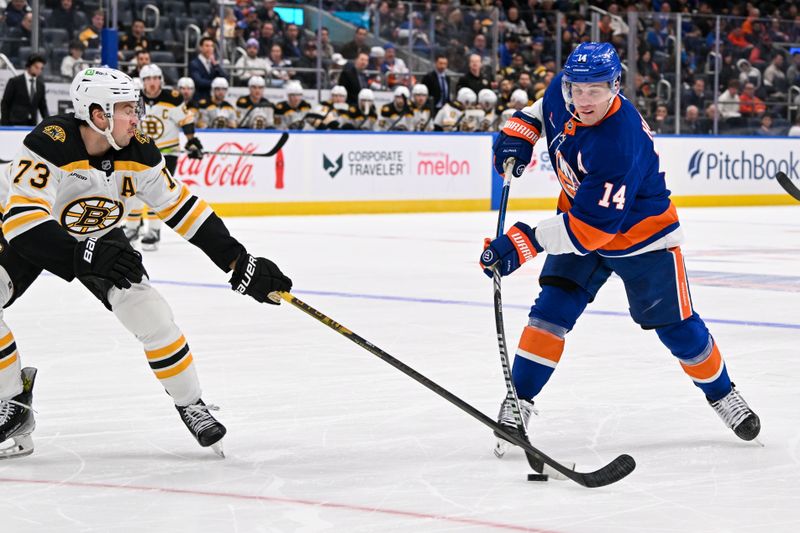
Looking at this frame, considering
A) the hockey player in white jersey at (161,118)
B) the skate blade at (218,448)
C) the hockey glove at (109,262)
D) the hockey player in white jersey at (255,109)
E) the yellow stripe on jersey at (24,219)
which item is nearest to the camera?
the hockey glove at (109,262)

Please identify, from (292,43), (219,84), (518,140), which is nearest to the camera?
(518,140)

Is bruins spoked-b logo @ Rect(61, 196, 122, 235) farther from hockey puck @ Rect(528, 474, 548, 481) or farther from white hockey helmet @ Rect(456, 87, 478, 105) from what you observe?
white hockey helmet @ Rect(456, 87, 478, 105)

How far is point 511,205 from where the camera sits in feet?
49.0

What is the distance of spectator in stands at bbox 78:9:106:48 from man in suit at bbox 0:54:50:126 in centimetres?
119

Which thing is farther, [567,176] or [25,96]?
[25,96]

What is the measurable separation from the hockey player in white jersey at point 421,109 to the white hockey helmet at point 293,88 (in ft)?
4.23

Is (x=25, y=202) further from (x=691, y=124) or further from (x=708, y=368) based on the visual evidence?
(x=691, y=124)

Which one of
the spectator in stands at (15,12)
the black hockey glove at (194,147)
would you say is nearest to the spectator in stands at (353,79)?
the spectator in stands at (15,12)

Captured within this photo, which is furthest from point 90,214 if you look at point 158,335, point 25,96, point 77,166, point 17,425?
point 25,96

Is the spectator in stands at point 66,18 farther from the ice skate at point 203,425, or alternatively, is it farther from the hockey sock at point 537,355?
the hockey sock at point 537,355

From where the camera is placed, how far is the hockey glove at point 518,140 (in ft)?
12.8

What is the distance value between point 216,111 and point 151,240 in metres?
3.73

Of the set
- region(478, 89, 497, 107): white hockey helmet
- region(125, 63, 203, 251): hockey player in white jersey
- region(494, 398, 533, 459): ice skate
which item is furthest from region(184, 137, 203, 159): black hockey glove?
region(494, 398, 533, 459): ice skate

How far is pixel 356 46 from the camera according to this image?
1525 centimetres
